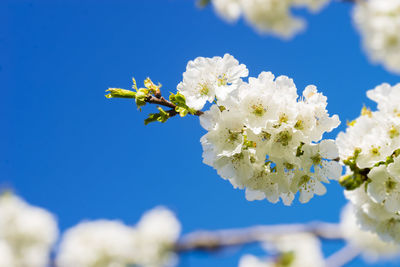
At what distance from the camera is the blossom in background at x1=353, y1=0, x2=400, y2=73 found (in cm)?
648

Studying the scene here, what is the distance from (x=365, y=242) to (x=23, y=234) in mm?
8023

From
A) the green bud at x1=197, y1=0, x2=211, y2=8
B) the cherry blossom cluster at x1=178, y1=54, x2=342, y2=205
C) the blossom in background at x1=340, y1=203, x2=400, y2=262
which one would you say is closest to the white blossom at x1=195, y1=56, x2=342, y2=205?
the cherry blossom cluster at x1=178, y1=54, x2=342, y2=205

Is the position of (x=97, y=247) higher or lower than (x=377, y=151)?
higher

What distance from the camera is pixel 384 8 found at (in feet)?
21.3

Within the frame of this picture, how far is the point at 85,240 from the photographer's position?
8.74m

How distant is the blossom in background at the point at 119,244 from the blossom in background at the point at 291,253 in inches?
95.2

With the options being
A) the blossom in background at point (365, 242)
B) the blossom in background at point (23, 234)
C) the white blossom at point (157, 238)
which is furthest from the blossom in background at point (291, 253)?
the blossom in background at point (23, 234)

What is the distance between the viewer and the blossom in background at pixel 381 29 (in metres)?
6.48

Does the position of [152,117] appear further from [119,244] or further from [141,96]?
[119,244]

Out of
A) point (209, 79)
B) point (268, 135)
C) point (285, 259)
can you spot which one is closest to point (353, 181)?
point (268, 135)

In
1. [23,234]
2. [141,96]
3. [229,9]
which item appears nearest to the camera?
[141,96]

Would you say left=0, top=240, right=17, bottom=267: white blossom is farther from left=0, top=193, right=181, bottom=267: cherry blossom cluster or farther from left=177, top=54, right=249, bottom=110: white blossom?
left=177, top=54, right=249, bottom=110: white blossom

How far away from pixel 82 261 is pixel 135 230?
69.9 inches

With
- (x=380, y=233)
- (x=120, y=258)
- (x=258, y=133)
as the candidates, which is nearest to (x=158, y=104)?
(x=258, y=133)
